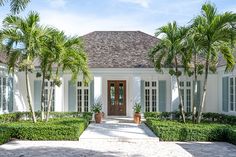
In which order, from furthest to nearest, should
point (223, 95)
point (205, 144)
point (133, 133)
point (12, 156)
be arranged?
1. point (223, 95)
2. point (133, 133)
3. point (205, 144)
4. point (12, 156)

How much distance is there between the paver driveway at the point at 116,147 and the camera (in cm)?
1179

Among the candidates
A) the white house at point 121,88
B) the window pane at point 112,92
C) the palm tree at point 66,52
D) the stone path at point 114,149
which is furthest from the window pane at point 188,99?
the stone path at point 114,149

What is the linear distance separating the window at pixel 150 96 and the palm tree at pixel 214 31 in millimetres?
7222

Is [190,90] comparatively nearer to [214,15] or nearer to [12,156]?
[214,15]

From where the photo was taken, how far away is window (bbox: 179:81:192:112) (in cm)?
2441

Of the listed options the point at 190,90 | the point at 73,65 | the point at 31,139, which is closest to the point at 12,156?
the point at 31,139

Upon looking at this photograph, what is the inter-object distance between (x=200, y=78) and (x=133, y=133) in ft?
31.8

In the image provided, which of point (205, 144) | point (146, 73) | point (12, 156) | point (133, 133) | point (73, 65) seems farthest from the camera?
point (146, 73)

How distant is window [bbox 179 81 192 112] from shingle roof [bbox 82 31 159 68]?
2.77 meters

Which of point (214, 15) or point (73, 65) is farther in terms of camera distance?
point (73, 65)

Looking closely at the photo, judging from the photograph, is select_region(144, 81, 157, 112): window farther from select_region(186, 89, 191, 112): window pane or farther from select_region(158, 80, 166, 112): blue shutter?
select_region(186, 89, 191, 112): window pane

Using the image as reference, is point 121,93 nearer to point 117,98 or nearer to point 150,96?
point 117,98

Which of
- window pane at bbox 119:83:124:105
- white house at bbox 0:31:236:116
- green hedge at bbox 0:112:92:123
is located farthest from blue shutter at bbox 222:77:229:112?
green hedge at bbox 0:112:92:123

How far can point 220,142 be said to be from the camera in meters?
14.9
